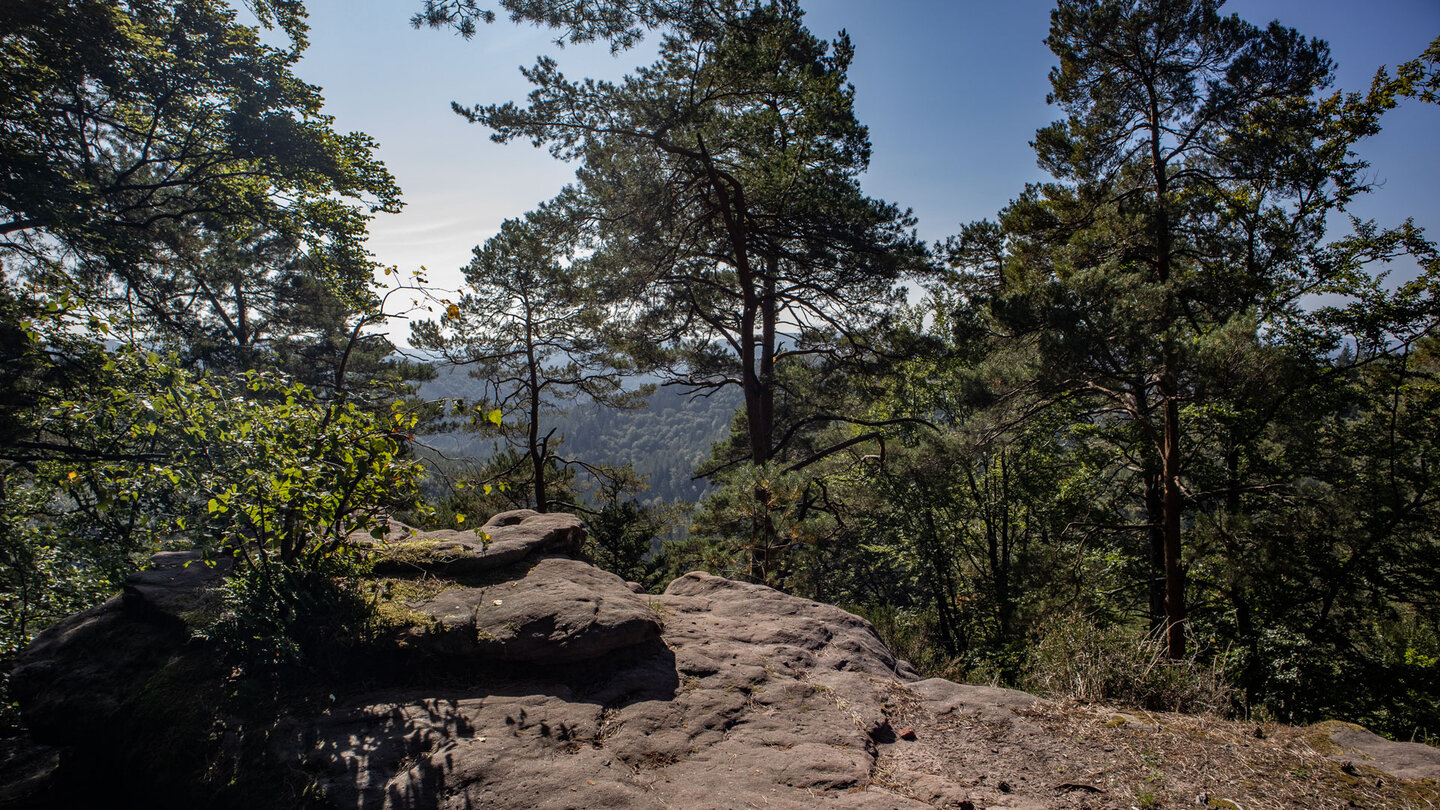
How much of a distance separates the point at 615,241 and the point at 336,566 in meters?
7.84

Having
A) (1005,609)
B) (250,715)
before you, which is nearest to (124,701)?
(250,715)

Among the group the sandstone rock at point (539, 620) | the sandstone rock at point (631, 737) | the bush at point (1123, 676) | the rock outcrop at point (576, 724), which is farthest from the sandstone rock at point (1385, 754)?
the sandstone rock at point (539, 620)

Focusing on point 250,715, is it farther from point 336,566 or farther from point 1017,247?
point 1017,247

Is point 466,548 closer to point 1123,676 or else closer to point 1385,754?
point 1123,676

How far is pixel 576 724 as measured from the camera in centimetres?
337

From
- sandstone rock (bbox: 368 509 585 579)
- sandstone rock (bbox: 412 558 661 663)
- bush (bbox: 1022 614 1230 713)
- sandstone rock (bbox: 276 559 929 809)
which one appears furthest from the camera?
sandstone rock (bbox: 368 509 585 579)

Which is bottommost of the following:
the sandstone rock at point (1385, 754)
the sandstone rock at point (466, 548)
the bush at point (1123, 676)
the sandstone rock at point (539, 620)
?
the bush at point (1123, 676)

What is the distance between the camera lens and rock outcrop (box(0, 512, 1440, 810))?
9.39 feet

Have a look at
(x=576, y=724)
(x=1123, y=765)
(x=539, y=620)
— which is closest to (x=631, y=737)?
(x=576, y=724)

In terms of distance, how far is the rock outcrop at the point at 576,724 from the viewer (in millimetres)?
2863

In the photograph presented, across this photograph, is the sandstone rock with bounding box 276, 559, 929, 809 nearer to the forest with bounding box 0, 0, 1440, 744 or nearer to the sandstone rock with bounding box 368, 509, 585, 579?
the sandstone rock with bounding box 368, 509, 585, 579

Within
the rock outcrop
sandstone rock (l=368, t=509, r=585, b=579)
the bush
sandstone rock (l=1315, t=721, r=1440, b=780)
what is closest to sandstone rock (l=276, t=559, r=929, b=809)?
the rock outcrop

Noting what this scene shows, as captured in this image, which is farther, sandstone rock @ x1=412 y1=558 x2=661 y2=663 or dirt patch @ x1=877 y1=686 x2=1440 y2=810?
sandstone rock @ x1=412 y1=558 x2=661 y2=663

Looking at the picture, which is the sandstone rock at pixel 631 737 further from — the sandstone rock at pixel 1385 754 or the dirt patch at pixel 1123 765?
the sandstone rock at pixel 1385 754
